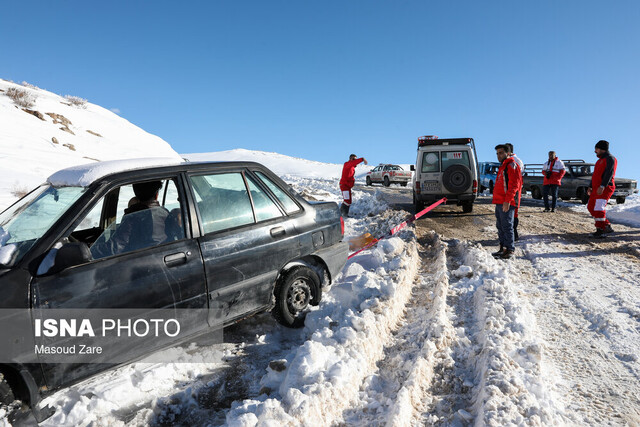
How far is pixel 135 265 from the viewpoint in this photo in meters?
2.54

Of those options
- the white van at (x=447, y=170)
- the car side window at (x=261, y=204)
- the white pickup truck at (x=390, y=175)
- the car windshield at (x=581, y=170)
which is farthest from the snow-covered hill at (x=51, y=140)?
the car windshield at (x=581, y=170)

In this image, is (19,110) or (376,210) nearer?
(376,210)

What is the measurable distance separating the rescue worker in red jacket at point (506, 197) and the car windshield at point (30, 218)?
20.2ft

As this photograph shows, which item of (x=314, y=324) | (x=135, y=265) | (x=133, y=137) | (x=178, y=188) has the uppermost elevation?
(x=133, y=137)

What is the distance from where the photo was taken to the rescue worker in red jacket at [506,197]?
619cm

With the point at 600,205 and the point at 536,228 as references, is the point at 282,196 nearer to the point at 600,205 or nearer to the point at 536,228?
the point at 600,205

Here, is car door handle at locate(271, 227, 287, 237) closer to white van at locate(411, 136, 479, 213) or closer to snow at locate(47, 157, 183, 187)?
snow at locate(47, 157, 183, 187)

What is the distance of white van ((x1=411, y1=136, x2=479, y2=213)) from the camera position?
10172mm

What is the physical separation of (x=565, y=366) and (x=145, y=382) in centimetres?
343

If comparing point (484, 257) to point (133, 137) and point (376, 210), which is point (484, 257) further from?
point (133, 137)

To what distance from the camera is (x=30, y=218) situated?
278 cm

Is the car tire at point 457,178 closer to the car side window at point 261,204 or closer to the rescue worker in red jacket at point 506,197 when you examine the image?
the rescue worker in red jacket at point 506,197

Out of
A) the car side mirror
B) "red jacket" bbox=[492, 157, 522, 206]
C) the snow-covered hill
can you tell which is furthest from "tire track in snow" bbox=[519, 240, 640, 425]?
the snow-covered hill

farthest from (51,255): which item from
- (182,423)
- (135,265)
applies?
(182,423)
